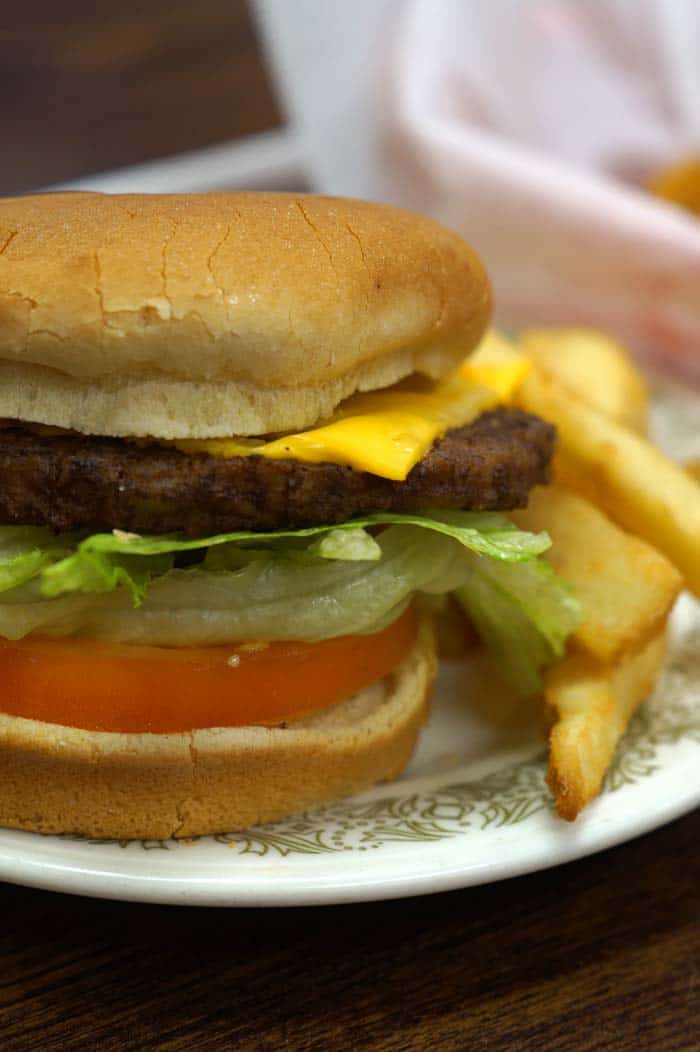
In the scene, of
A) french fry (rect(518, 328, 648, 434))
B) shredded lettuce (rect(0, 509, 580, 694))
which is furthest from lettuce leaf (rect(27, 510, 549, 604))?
french fry (rect(518, 328, 648, 434))

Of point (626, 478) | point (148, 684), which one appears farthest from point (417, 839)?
point (626, 478)

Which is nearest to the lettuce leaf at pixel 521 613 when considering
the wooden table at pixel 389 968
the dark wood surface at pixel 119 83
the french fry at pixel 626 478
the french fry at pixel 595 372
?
the french fry at pixel 626 478

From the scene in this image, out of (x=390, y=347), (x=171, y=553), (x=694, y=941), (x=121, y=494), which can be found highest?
(x=390, y=347)

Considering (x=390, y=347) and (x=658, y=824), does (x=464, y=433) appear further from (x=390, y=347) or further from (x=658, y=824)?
(x=658, y=824)

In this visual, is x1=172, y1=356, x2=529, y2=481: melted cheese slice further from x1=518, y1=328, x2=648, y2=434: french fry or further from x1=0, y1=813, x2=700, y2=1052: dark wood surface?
x1=0, y1=813, x2=700, y2=1052: dark wood surface

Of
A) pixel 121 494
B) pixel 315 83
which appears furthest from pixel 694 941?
pixel 315 83

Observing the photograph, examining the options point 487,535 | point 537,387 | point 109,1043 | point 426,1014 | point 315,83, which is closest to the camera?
point 109,1043
